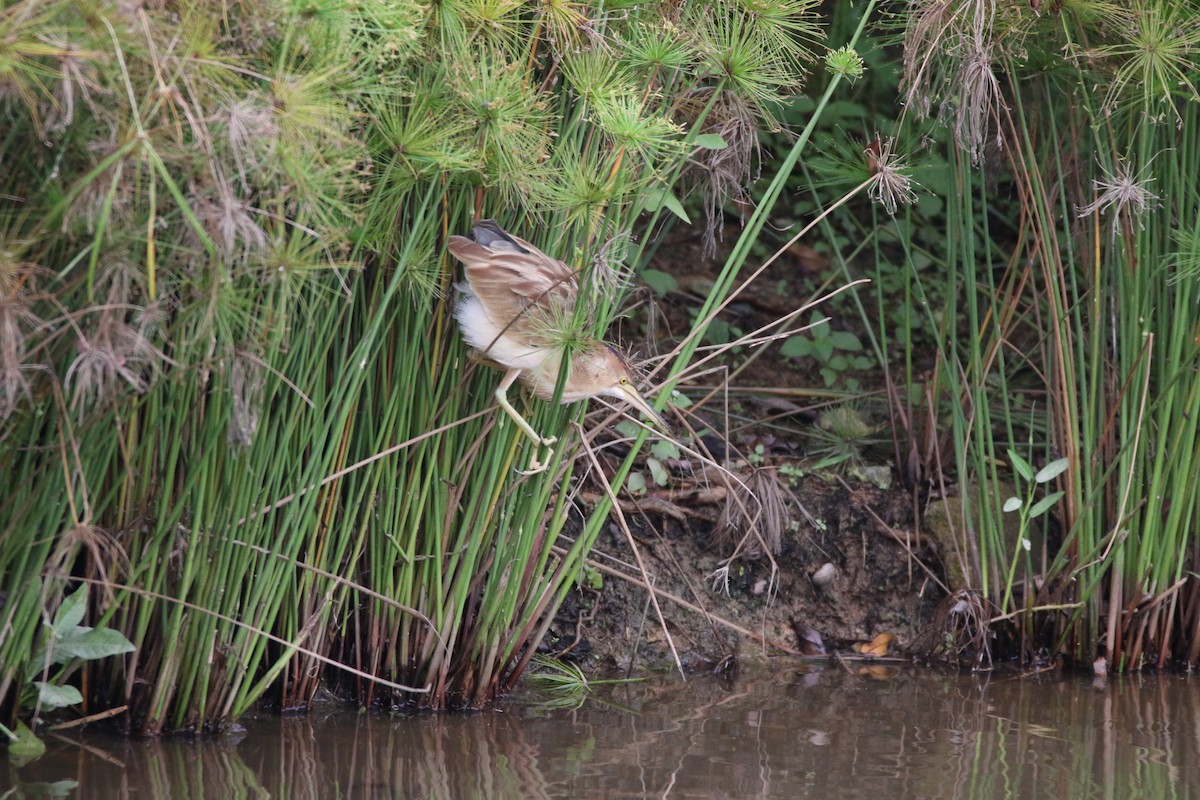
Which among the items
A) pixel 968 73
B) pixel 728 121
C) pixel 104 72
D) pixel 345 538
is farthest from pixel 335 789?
pixel 968 73

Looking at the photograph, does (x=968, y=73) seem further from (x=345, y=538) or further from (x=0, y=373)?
(x=0, y=373)

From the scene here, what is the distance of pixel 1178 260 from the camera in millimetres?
3730

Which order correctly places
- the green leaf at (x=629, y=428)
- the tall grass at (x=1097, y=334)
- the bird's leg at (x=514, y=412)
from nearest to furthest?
the bird's leg at (x=514, y=412) < the tall grass at (x=1097, y=334) < the green leaf at (x=629, y=428)

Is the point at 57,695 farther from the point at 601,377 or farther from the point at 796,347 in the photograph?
the point at 796,347

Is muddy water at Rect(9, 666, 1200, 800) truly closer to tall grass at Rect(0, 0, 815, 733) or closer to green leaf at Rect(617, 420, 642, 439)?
tall grass at Rect(0, 0, 815, 733)

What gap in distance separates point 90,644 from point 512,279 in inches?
48.4

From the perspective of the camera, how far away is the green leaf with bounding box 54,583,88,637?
2.84 metres

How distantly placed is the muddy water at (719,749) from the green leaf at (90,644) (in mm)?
280

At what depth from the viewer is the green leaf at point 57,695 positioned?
2852mm

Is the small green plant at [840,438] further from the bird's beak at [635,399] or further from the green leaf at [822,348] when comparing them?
the bird's beak at [635,399]

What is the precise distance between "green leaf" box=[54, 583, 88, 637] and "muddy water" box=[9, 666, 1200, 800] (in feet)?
1.13

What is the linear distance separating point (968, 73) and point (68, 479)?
2.35 m

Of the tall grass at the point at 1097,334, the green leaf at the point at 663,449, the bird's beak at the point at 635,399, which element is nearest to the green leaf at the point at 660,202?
the bird's beak at the point at 635,399

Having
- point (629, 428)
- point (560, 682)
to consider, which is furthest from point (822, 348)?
point (560, 682)
